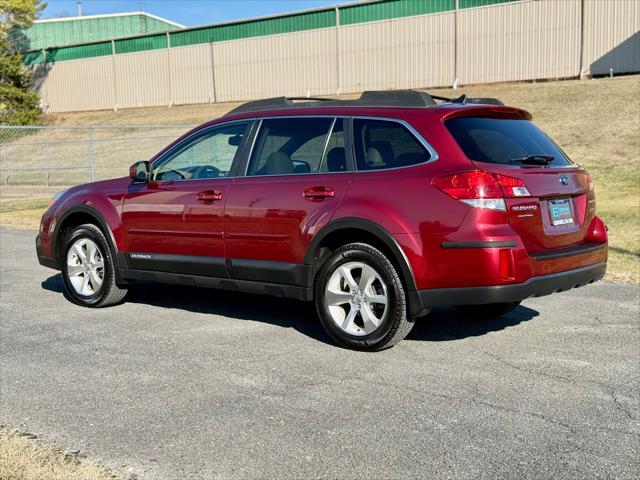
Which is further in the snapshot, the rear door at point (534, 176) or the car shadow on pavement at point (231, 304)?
the car shadow on pavement at point (231, 304)

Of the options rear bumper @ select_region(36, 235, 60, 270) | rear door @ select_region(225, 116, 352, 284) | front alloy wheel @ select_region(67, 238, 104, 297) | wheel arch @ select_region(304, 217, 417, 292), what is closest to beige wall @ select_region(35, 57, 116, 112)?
rear bumper @ select_region(36, 235, 60, 270)

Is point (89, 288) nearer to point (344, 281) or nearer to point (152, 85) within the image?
point (344, 281)

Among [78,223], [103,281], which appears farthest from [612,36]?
[103,281]

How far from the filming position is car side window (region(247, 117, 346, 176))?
19.0ft

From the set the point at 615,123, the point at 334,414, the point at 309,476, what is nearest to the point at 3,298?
the point at 334,414

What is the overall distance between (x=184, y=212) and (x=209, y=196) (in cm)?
31

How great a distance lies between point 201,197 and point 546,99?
978 inches

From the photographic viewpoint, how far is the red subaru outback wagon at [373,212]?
5.06 metres

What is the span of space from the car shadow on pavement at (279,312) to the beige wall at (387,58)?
26.7m

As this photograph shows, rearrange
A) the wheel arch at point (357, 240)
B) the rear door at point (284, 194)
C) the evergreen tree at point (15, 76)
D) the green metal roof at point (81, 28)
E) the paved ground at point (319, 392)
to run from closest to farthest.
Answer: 1. the paved ground at point (319, 392)
2. the wheel arch at point (357, 240)
3. the rear door at point (284, 194)
4. the evergreen tree at point (15, 76)
5. the green metal roof at point (81, 28)

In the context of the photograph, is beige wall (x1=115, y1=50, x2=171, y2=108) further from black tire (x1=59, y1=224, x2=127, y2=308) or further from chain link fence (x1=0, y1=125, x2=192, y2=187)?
black tire (x1=59, y1=224, x2=127, y2=308)

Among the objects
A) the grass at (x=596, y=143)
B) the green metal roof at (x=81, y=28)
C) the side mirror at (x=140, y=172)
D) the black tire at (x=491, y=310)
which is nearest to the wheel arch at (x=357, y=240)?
the black tire at (x=491, y=310)

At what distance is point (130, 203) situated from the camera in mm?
6863

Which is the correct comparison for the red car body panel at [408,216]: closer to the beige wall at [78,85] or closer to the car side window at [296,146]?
the car side window at [296,146]
